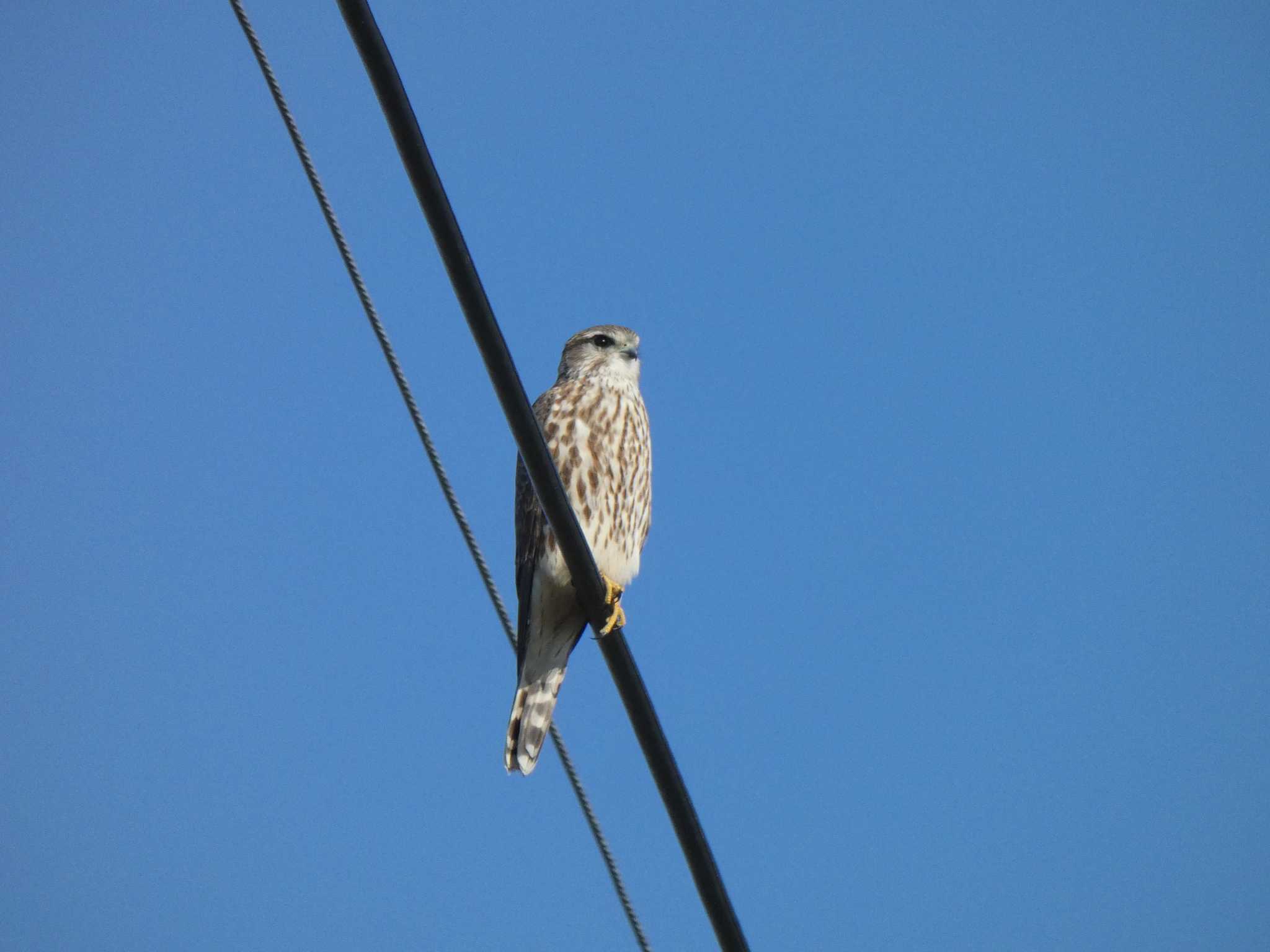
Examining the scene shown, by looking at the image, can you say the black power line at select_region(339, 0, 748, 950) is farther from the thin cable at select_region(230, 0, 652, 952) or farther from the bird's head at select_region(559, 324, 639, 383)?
the bird's head at select_region(559, 324, 639, 383)

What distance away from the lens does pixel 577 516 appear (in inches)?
167

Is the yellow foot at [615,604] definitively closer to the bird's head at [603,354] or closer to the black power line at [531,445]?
the black power line at [531,445]

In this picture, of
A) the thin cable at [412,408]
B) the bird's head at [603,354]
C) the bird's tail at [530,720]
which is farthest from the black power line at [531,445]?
the bird's head at [603,354]

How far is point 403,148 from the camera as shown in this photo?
7.23 feet

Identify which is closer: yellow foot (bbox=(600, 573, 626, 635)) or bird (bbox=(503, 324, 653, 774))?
yellow foot (bbox=(600, 573, 626, 635))

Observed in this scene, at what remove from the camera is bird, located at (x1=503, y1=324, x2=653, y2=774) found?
4.07 meters

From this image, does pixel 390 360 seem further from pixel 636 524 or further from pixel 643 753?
pixel 636 524

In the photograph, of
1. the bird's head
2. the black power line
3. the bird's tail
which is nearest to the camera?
the black power line

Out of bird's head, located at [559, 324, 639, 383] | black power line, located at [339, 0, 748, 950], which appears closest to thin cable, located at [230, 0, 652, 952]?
black power line, located at [339, 0, 748, 950]

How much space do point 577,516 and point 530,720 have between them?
73 centimetres

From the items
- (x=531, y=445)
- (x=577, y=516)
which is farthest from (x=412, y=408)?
(x=577, y=516)

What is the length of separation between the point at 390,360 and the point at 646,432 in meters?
2.00

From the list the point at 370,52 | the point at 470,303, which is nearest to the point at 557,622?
the point at 470,303

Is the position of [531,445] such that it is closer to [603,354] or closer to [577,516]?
[577,516]
